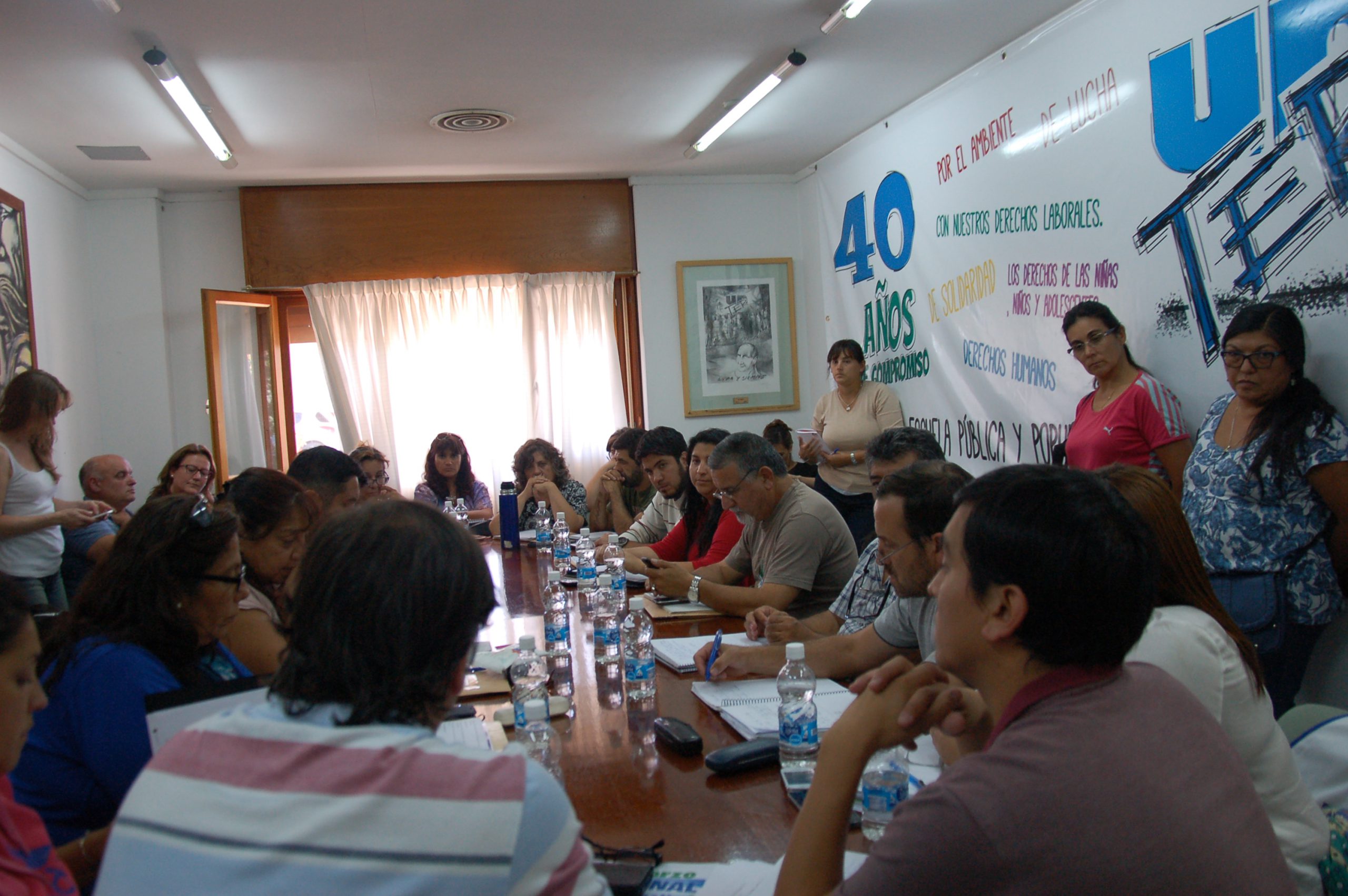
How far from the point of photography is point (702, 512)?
3920mm

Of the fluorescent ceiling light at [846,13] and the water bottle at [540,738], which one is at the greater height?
the fluorescent ceiling light at [846,13]

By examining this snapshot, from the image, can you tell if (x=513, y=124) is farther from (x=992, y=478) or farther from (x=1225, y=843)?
(x=1225, y=843)

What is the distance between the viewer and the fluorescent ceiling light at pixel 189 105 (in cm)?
364

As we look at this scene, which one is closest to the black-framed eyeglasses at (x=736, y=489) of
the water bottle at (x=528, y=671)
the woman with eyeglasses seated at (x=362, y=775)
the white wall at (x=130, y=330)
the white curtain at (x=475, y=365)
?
the water bottle at (x=528, y=671)

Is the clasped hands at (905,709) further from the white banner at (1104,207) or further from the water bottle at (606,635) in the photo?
the white banner at (1104,207)

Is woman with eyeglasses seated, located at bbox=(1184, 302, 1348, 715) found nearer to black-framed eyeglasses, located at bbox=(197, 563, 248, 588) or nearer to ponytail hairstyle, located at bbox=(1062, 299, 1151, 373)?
ponytail hairstyle, located at bbox=(1062, 299, 1151, 373)

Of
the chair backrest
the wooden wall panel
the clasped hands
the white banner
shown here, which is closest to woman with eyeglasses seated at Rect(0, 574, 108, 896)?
the clasped hands

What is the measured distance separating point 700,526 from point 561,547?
59 cm

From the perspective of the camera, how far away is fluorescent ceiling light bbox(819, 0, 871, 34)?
3.48 meters

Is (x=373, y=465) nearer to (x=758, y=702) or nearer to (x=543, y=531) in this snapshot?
(x=543, y=531)

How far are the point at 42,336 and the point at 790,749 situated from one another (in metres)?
5.18

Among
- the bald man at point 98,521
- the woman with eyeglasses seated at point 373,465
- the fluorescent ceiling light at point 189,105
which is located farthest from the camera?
the woman with eyeglasses seated at point 373,465

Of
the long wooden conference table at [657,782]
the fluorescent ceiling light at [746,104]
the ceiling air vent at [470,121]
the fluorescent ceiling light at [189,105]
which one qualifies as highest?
the ceiling air vent at [470,121]

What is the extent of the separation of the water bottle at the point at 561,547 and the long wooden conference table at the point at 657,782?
1.24 meters
